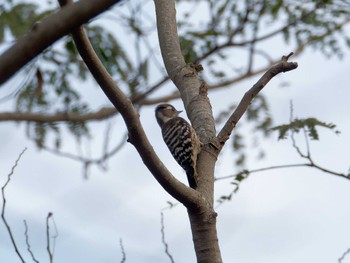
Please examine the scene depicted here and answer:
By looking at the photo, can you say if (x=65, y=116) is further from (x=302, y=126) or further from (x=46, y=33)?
(x=46, y=33)

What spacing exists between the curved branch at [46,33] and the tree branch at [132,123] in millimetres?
404

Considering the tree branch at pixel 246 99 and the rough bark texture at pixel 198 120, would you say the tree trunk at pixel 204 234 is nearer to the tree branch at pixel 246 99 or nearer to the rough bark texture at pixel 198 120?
the rough bark texture at pixel 198 120

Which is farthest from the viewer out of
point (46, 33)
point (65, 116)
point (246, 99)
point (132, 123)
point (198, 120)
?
point (65, 116)

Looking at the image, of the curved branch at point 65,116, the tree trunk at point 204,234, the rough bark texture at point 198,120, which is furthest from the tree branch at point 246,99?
the curved branch at point 65,116

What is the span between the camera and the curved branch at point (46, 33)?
1669mm

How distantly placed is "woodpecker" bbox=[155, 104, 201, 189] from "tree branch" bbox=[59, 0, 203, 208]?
1223 mm

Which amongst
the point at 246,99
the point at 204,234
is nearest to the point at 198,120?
the point at 246,99

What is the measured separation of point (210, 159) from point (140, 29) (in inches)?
123

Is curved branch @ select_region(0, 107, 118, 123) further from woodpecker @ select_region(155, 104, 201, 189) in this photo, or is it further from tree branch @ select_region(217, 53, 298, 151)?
tree branch @ select_region(217, 53, 298, 151)

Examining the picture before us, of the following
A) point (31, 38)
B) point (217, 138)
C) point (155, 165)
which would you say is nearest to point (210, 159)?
point (217, 138)

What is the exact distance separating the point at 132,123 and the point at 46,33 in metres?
1.14

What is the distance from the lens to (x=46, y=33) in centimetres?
172

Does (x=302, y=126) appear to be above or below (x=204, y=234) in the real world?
above

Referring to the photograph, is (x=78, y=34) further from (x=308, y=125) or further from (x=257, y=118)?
(x=257, y=118)
